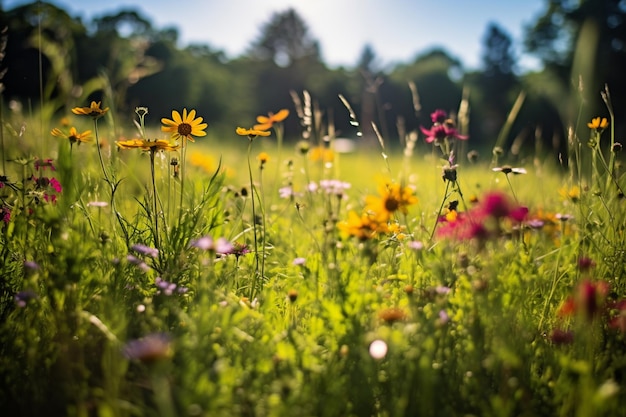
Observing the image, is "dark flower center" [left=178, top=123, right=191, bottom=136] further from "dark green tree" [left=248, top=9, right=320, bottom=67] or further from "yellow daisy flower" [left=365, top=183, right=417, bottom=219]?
"dark green tree" [left=248, top=9, right=320, bottom=67]

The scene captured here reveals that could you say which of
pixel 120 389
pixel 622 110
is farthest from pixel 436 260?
pixel 622 110

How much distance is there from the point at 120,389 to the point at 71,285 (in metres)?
0.31

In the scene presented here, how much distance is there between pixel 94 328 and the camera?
4.63ft

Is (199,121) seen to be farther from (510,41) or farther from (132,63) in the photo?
(510,41)

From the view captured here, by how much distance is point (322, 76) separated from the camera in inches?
1267

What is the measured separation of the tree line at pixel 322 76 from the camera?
10.4 meters

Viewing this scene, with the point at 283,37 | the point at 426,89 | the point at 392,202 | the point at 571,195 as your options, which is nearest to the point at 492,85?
the point at 426,89

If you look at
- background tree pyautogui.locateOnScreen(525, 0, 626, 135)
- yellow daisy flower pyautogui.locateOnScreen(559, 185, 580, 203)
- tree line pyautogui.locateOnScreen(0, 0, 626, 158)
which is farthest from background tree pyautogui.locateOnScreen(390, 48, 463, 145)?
yellow daisy flower pyautogui.locateOnScreen(559, 185, 580, 203)

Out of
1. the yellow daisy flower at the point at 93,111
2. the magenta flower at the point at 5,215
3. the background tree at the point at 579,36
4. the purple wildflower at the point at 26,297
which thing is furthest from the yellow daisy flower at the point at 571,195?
the background tree at the point at 579,36

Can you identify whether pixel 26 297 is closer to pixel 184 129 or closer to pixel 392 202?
pixel 184 129

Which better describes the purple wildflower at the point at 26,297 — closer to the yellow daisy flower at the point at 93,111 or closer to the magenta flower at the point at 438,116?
the yellow daisy flower at the point at 93,111

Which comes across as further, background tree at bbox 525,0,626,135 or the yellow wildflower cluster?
background tree at bbox 525,0,626,135

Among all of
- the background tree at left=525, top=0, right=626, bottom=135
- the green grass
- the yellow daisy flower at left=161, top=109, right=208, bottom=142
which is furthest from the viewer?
the background tree at left=525, top=0, right=626, bottom=135

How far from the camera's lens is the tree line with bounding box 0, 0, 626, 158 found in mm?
10398
